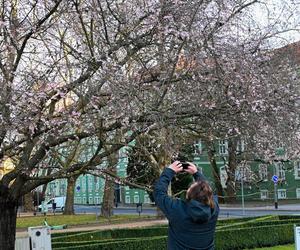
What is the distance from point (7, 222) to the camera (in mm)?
11078

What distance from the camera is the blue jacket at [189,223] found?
4695 mm

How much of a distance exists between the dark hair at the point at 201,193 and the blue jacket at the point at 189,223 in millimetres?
43

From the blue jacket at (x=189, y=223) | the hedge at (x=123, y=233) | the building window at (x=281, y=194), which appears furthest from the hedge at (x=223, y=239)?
the building window at (x=281, y=194)

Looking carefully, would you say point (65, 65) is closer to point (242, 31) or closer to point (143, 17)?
point (143, 17)

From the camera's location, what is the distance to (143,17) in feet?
28.3

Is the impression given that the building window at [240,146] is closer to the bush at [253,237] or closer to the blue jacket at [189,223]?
the blue jacket at [189,223]

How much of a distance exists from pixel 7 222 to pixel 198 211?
723 centimetres

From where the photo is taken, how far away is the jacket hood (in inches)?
184

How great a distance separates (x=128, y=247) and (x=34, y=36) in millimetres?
8270

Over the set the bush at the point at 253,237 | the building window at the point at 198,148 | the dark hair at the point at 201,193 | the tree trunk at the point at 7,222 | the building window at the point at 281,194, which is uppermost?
the building window at the point at 198,148

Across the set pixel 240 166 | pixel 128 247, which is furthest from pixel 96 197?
pixel 240 166

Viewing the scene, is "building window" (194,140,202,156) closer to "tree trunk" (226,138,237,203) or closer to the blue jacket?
"tree trunk" (226,138,237,203)

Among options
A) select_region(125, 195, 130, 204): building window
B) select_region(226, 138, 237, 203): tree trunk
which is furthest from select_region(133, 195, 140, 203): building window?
select_region(226, 138, 237, 203): tree trunk

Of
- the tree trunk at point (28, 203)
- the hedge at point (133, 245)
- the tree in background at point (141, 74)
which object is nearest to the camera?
the tree in background at point (141, 74)
